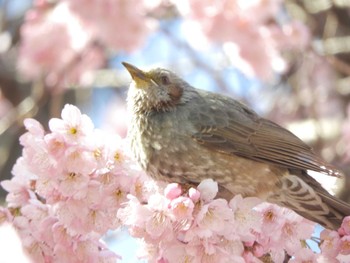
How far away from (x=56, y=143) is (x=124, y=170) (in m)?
0.26

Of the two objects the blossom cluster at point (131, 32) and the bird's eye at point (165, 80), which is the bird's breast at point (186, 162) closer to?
the bird's eye at point (165, 80)

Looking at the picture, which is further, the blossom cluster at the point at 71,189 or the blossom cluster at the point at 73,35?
the blossom cluster at the point at 73,35

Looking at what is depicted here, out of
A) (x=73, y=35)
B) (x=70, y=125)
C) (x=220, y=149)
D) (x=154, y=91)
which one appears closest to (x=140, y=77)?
(x=154, y=91)

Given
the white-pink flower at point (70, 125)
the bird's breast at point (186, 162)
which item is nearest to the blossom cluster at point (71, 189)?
the white-pink flower at point (70, 125)

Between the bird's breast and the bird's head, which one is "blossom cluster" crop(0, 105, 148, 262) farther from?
the bird's head

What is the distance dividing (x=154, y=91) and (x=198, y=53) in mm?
2779

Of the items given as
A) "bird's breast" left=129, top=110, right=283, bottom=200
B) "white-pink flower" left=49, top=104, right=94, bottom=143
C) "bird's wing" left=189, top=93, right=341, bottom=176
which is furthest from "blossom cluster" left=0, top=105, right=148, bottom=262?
"bird's wing" left=189, top=93, right=341, bottom=176

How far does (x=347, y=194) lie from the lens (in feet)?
15.0

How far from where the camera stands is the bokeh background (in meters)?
4.93

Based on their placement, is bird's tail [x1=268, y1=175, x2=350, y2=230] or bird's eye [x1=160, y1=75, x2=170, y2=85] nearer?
bird's tail [x1=268, y1=175, x2=350, y2=230]

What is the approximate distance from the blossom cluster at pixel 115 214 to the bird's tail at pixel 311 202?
0.58ft

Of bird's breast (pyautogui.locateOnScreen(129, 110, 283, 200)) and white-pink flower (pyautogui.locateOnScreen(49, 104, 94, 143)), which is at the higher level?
white-pink flower (pyautogui.locateOnScreen(49, 104, 94, 143))

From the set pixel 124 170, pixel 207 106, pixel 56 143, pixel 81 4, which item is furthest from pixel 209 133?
pixel 81 4

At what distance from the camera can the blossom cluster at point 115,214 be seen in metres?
2.52
